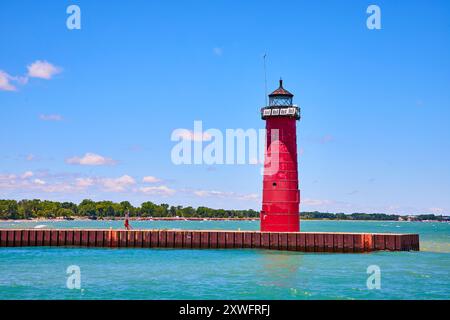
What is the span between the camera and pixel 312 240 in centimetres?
4750

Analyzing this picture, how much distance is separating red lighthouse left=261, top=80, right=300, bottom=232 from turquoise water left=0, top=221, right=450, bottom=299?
3.60 m

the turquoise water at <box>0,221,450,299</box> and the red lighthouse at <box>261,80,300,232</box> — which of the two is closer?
the turquoise water at <box>0,221,450,299</box>

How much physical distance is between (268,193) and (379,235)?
10638 millimetres

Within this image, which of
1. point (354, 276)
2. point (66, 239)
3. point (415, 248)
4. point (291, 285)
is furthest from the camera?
point (66, 239)

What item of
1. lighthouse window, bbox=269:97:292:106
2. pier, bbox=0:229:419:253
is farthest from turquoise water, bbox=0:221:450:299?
Answer: lighthouse window, bbox=269:97:292:106

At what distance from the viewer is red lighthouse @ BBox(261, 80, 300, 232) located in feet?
154

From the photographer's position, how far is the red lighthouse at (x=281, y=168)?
154ft

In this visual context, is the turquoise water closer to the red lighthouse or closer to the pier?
the pier

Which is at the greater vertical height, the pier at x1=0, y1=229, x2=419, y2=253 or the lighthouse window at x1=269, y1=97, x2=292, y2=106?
the lighthouse window at x1=269, y1=97, x2=292, y2=106

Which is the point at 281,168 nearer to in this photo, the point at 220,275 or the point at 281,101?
the point at 281,101

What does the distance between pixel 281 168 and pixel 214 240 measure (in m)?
9.58

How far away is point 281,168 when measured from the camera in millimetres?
47062

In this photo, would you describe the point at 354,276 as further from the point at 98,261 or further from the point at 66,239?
the point at 66,239

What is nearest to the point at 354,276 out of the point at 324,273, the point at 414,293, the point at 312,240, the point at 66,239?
the point at 324,273
